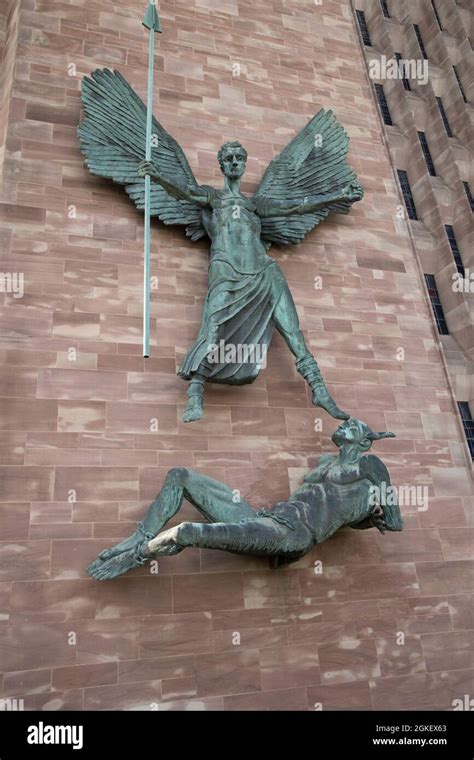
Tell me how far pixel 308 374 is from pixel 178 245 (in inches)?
117

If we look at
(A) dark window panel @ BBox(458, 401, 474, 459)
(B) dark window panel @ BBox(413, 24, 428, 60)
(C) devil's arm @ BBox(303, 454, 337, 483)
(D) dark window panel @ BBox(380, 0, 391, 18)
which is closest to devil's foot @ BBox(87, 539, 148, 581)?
(C) devil's arm @ BBox(303, 454, 337, 483)

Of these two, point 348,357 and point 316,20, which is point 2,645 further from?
point 316,20

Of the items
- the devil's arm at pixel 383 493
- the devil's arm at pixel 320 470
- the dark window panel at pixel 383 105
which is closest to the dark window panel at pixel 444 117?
the dark window panel at pixel 383 105

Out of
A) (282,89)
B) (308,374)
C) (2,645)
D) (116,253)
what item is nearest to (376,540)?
(308,374)

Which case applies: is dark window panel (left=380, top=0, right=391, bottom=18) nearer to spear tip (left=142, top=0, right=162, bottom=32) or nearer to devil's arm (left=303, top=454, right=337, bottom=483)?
spear tip (left=142, top=0, right=162, bottom=32)

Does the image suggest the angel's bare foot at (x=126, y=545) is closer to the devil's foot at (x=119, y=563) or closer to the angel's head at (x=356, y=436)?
the devil's foot at (x=119, y=563)

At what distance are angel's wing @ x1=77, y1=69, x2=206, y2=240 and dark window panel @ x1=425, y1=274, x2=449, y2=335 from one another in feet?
18.7

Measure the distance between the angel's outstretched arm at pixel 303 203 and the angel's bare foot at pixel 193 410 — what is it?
10.6 feet

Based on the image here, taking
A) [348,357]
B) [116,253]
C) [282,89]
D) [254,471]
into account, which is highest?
[282,89]

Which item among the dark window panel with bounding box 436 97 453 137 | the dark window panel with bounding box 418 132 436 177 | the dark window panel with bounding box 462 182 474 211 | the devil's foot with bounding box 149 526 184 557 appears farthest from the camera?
the dark window panel with bounding box 436 97 453 137

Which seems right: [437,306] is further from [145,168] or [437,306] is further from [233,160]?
[145,168]

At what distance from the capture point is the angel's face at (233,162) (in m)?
9.16

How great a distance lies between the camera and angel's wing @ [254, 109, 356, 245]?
32.8 feet

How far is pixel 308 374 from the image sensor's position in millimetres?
8297
